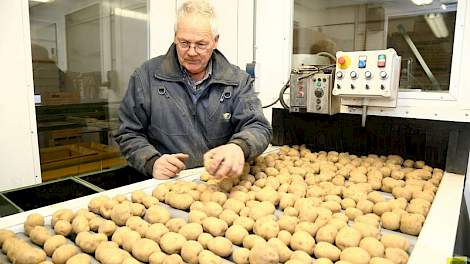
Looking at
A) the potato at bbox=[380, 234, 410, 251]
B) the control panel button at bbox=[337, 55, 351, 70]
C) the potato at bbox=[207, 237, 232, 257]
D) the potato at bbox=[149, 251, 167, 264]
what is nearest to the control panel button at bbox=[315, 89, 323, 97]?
the control panel button at bbox=[337, 55, 351, 70]

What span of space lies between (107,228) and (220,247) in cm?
30

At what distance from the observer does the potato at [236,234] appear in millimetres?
854

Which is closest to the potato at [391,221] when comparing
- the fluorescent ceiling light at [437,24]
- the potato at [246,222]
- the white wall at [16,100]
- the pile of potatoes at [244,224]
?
the pile of potatoes at [244,224]

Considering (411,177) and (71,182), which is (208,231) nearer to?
(71,182)

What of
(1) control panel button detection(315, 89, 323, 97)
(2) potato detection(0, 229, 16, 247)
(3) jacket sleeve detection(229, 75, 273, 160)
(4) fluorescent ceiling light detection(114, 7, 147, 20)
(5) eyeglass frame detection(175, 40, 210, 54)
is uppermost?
(4) fluorescent ceiling light detection(114, 7, 147, 20)

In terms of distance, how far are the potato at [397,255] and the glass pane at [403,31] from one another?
1.23 meters

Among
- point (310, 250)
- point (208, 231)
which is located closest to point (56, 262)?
point (208, 231)

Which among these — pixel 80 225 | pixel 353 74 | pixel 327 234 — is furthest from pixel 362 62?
pixel 80 225

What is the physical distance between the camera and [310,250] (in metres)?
0.81

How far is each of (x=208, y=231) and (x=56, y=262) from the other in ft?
1.13

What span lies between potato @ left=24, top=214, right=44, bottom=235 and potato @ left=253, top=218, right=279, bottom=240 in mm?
546

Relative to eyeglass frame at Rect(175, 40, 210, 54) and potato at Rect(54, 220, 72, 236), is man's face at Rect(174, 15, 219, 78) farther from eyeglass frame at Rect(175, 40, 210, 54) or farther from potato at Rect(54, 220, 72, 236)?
potato at Rect(54, 220, 72, 236)

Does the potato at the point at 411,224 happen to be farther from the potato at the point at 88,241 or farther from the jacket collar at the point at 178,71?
the jacket collar at the point at 178,71

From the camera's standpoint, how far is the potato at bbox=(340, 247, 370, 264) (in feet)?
2.43
